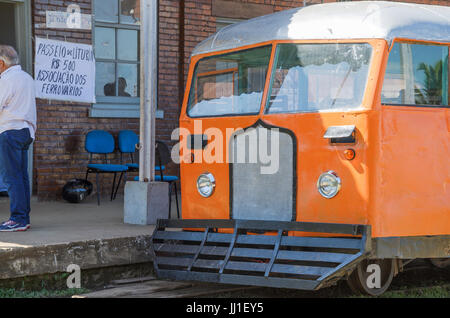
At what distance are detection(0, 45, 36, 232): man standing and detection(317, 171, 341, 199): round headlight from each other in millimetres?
2999

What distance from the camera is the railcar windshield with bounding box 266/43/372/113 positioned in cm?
590

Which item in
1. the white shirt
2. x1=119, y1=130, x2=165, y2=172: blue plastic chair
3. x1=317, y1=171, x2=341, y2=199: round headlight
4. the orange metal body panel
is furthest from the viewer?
x1=119, y1=130, x2=165, y2=172: blue plastic chair

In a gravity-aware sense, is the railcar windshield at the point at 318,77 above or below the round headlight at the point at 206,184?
above

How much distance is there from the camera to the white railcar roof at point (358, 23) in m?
5.91

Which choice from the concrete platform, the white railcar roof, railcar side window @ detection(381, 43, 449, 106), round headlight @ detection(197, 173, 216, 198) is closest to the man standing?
the concrete platform

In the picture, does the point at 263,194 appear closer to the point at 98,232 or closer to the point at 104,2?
the point at 98,232

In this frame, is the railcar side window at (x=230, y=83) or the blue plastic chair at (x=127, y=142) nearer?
the railcar side window at (x=230, y=83)

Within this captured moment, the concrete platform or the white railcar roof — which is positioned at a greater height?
the white railcar roof

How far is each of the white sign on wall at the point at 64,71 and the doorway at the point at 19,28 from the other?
182 mm

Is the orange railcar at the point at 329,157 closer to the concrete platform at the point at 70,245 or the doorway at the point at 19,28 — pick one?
the concrete platform at the point at 70,245

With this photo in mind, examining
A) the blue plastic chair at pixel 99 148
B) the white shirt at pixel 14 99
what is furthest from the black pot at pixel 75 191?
the white shirt at pixel 14 99

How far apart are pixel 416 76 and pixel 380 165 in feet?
2.80

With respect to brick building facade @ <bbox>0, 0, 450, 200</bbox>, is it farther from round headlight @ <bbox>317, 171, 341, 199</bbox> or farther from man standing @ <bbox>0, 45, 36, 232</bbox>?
round headlight @ <bbox>317, 171, 341, 199</bbox>

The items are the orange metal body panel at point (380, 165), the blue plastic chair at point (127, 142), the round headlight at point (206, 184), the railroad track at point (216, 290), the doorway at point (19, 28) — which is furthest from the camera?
the blue plastic chair at point (127, 142)
